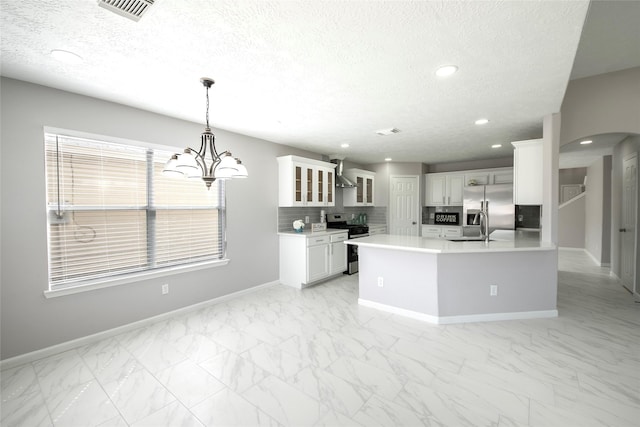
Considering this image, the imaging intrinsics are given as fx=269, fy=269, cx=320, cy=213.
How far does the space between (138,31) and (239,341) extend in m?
2.72

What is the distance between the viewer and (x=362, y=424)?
1.70 m

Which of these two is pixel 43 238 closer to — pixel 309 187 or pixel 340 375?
pixel 340 375

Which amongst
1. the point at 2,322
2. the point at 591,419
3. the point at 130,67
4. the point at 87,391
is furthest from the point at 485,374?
the point at 2,322

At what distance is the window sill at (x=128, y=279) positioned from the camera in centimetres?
259

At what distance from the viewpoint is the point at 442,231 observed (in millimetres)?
6645

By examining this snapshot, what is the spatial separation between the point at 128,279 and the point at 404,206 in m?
5.94

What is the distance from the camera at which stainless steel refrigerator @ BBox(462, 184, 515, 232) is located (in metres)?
5.74

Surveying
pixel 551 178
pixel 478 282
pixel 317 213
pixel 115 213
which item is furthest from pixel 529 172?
pixel 115 213

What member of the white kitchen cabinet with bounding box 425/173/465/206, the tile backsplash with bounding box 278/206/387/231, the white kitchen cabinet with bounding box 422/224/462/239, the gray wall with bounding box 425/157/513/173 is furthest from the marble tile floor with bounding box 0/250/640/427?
the gray wall with bounding box 425/157/513/173

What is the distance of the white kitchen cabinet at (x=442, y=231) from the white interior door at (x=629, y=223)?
2630mm

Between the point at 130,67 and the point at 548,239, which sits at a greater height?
the point at 130,67

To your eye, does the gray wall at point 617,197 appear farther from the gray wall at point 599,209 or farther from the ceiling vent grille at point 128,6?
the ceiling vent grille at point 128,6

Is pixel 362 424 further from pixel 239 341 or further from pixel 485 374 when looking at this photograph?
pixel 239 341

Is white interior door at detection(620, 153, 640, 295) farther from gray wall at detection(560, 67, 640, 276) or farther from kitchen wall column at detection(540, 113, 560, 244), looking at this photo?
kitchen wall column at detection(540, 113, 560, 244)
